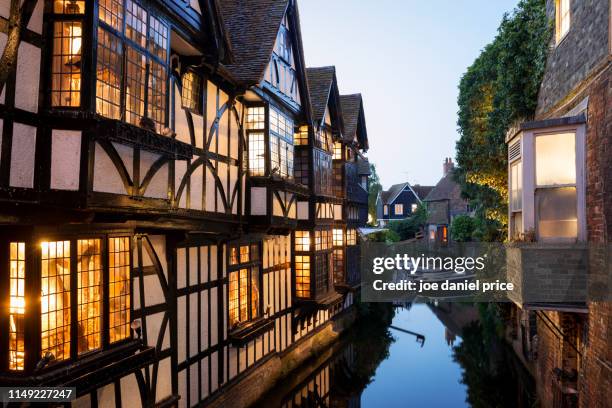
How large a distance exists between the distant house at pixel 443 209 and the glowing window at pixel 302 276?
39769 millimetres

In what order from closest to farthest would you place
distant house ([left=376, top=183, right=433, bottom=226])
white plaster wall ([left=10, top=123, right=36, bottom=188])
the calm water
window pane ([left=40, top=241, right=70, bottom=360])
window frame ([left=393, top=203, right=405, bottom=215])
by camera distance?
1. white plaster wall ([left=10, top=123, right=36, bottom=188])
2. window pane ([left=40, top=241, right=70, bottom=360])
3. the calm water
4. distant house ([left=376, top=183, right=433, bottom=226])
5. window frame ([left=393, top=203, right=405, bottom=215])

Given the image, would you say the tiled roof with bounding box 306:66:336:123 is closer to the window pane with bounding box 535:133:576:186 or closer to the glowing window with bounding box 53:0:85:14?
the window pane with bounding box 535:133:576:186

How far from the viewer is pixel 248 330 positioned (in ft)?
42.9

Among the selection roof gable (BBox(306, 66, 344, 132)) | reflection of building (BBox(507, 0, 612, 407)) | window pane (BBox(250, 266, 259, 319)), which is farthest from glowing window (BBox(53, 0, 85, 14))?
roof gable (BBox(306, 66, 344, 132))

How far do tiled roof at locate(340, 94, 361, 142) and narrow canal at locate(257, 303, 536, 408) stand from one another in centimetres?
1013

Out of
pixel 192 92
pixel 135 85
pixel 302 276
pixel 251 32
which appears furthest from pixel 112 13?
pixel 302 276

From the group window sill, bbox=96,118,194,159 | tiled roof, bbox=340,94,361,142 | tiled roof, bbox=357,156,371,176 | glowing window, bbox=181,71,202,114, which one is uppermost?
tiled roof, bbox=340,94,361,142

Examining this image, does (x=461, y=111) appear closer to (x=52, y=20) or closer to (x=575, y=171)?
(x=575, y=171)

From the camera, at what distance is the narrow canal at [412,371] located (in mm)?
15914

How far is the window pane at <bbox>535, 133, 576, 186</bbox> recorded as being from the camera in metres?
9.95

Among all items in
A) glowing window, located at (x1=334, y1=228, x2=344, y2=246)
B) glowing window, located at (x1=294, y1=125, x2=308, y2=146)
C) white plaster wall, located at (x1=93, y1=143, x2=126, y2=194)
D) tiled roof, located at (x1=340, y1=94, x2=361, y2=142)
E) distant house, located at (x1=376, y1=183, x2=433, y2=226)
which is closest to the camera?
white plaster wall, located at (x1=93, y1=143, x2=126, y2=194)

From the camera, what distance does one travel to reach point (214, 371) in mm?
12047

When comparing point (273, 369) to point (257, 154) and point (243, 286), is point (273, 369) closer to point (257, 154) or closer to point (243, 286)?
point (243, 286)

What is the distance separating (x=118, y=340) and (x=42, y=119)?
3.32 meters
